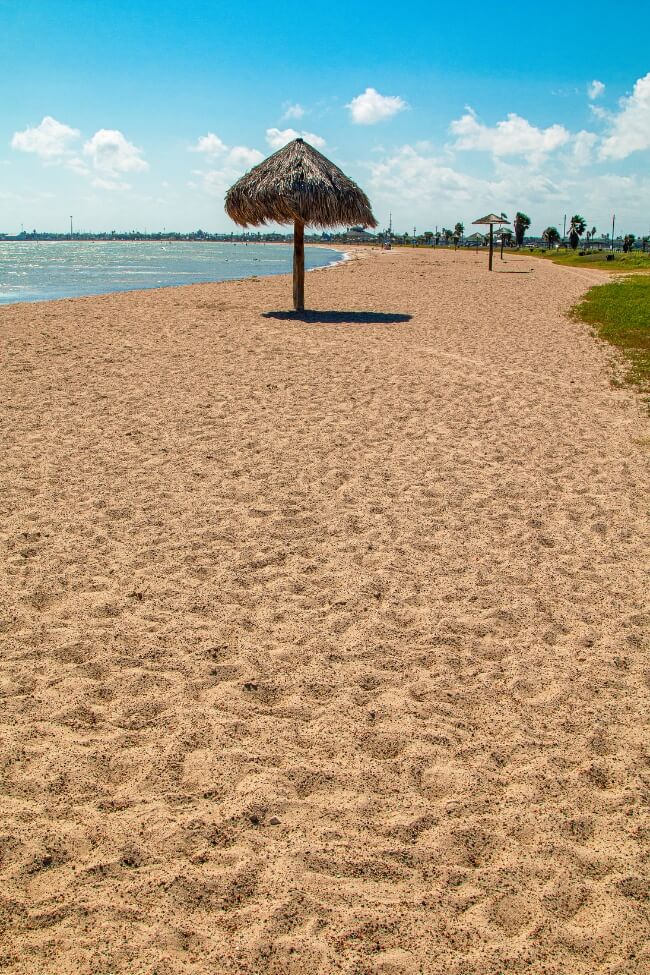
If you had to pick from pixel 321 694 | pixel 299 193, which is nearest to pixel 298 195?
pixel 299 193

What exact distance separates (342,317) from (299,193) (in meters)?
2.42

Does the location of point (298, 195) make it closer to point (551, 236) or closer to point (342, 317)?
point (342, 317)

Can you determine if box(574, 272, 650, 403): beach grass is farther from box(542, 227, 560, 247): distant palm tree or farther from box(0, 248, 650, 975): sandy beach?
box(542, 227, 560, 247): distant palm tree

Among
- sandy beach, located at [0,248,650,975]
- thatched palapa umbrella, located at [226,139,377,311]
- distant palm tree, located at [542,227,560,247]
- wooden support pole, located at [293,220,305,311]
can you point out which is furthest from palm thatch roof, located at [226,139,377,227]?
distant palm tree, located at [542,227,560,247]

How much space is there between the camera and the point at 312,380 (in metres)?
8.76

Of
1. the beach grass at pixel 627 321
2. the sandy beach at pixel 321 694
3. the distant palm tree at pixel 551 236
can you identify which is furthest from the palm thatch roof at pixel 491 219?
the distant palm tree at pixel 551 236

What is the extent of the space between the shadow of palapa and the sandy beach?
261 inches

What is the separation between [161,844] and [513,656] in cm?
187

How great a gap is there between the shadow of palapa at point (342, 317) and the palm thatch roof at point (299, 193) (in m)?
1.73

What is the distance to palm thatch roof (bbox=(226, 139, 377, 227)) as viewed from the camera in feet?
44.2

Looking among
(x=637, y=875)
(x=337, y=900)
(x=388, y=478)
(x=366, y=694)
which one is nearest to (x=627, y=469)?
(x=388, y=478)

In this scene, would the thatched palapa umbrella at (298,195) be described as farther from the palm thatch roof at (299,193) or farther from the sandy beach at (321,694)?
the sandy beach at (321,694)

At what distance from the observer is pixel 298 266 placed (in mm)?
14477

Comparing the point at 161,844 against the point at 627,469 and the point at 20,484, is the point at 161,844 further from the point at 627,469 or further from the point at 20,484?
the point at 627,469
